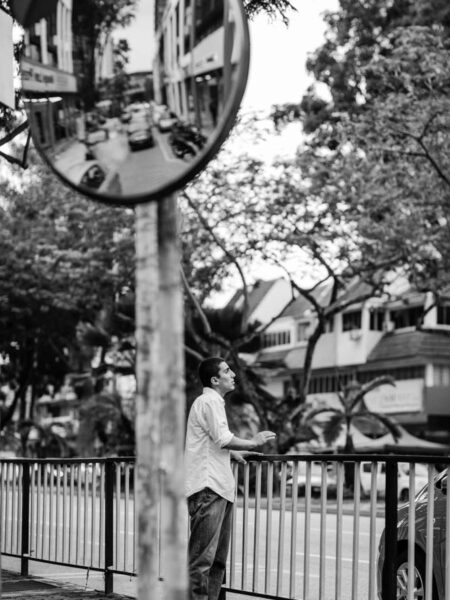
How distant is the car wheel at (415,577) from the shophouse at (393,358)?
43596 mm

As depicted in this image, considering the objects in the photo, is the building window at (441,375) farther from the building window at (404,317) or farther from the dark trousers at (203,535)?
the dark trousers at (203,535)

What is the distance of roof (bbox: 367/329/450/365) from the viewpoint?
56.5 metres

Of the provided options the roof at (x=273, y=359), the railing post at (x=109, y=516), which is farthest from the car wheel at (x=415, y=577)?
the roof at (x=273, y=359)

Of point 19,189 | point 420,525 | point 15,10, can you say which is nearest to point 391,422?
point 19,189

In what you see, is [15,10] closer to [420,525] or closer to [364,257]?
[420,525]

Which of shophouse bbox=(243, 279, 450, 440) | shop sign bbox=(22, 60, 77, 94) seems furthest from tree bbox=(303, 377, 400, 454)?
shop sign bbox=(22, 60, 77, 94)

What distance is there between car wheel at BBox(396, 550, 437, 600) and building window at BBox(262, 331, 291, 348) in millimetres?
61788

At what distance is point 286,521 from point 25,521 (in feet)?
14.3

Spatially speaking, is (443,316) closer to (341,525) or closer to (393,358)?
(393,358)

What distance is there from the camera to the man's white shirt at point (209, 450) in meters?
A: 7.54

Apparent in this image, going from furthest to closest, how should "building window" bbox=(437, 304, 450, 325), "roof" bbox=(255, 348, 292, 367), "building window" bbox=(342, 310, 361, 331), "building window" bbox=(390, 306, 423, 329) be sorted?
"building window" bbox=(342, 310, 361, 331), "building window" bbox=(390, 306, 423, 329), "building window" bbox=(437, 304, 450, 325), "roof" bbox=(255, 348, 292, 367)

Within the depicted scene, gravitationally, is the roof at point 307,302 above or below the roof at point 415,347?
above

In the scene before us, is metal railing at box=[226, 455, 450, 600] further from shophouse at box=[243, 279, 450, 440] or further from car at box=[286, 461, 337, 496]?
shophouse at box=[243, 279, 450, 440]

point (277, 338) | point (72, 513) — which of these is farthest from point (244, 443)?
point (277, 338)
